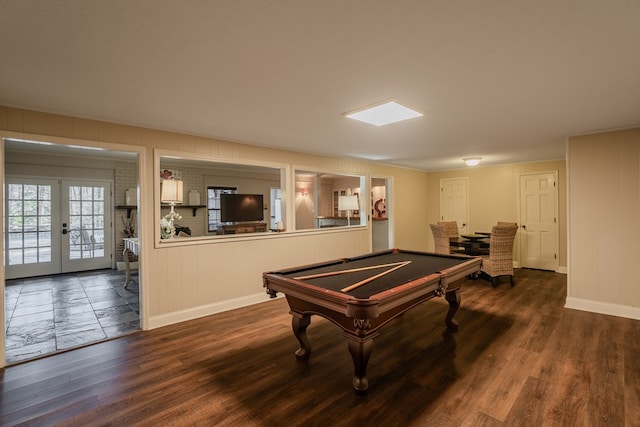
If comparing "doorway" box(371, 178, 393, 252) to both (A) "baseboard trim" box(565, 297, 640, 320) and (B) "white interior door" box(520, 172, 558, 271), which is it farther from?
(A) "baseboard trim" box(565, 297, 640, 320)

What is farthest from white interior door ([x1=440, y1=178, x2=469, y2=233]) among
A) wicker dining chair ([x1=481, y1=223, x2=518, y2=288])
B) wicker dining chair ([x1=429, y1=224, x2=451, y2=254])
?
wicker dining chair ([x1=481, y1=223, x2=518, y2=288])

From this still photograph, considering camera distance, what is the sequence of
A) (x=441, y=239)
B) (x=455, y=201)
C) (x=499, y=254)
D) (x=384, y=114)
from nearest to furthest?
(x=384, y=114)
(x=499, y=254)
(x=441, y=239)
(x=455, y=201)

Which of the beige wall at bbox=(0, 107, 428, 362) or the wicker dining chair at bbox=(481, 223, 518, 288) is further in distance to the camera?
the wicker dining chair at bbox=(481, 223, 518, 288)

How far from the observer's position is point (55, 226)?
6.21 m

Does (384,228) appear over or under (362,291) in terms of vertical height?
over

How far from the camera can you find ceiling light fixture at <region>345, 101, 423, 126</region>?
109 inches

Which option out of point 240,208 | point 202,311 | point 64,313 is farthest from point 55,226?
point 202,311

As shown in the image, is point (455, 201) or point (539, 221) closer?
point (539, 221)

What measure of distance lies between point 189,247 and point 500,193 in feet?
21.1

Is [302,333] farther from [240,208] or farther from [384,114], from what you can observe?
[240,208]

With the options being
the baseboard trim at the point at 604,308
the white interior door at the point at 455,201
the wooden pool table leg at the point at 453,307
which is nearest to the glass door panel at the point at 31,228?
the wooden pool table leg at the point at 453,307

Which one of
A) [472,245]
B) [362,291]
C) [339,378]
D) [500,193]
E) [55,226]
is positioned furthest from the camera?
[500,193]

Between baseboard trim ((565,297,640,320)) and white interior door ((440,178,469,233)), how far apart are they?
3450mm

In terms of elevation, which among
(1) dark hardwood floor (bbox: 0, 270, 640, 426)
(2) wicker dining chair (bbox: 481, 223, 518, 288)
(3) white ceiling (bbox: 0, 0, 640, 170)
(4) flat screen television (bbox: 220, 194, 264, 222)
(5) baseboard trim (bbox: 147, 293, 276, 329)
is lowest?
(1) dark hardwood floor (bbox: 0, 270, 640, 426)
